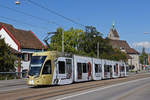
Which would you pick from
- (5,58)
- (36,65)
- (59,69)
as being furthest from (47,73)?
(5,58)

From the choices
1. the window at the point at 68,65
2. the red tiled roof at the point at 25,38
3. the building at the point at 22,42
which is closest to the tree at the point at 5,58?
the building at the point at 22,42

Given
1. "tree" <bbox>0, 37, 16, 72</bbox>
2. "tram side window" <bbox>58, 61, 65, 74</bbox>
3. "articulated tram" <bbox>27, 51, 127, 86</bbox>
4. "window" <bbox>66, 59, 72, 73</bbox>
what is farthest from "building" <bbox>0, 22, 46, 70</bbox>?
"tram side window" <bbox>58, 61, 65, 74</bbox>

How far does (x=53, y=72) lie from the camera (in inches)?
793

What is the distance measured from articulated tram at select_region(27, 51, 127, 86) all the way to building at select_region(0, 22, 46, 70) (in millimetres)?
20122

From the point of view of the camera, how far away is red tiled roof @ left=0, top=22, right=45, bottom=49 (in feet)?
162

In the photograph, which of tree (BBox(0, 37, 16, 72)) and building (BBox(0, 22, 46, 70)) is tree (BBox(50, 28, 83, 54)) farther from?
tree (BBox(0, 37, 16, 72))

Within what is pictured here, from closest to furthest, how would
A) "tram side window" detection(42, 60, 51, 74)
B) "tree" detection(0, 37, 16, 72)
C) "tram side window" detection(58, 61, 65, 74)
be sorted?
"tram side window" detection(42, 60, 51, 74)
"tram side window" detection(58, 61, 65, 74)
"tree" detection(0, 37, 16, 72)

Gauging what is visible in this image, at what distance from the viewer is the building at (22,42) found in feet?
156

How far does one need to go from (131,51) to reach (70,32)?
67.9 metres

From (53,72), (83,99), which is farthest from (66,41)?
(83,99)

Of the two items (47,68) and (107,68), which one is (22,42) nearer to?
(107,68)

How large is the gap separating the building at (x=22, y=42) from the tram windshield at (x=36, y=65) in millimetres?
26911

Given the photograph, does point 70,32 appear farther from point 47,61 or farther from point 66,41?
point 47,61

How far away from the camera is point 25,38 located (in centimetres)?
5188
